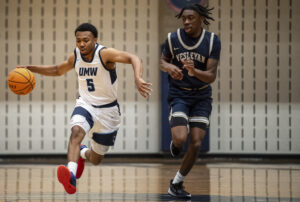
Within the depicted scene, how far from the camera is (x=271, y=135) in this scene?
13.2 m

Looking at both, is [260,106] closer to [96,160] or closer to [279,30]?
[279,30]

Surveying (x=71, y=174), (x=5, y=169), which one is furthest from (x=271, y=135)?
(x=71, y=174)

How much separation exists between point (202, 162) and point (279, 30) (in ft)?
12.6

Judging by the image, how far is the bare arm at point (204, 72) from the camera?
597 centimetres

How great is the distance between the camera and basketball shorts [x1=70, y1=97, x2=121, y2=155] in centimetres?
623

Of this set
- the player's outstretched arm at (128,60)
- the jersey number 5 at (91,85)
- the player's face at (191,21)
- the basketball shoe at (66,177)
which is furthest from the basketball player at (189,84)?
Answer: the basketball shoe at (66,177)

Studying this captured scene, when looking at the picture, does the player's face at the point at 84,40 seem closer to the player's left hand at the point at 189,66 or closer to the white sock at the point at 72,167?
the player's left hand at the point at 189,66

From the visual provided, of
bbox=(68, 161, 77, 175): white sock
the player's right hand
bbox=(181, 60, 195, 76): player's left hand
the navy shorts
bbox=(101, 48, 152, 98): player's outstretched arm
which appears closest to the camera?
bbox=(101, 48, 152, 98): player's outstretched arm

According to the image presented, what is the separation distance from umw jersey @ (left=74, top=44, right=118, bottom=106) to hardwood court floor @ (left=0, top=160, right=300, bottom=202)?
3.91 feet

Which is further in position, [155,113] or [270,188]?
[155,113]

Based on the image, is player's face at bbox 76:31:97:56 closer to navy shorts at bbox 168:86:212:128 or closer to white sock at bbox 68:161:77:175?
navy shorts at bbox 168:86:212:128

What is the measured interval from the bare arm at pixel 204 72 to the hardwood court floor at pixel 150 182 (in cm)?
139

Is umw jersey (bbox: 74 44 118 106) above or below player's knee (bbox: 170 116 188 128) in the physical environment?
above

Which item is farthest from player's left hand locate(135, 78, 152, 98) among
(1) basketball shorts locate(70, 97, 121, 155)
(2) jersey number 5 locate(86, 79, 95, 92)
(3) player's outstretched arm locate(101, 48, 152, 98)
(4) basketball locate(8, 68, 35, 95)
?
(4) basketball locate(8, 68, 35, 95)
